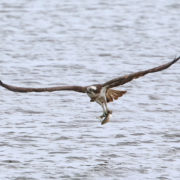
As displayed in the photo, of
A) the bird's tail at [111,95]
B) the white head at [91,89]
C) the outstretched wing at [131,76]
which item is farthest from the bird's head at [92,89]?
the bird's tail at [111,95]

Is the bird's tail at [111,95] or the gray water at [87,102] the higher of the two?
the bird's tail at [111,95]

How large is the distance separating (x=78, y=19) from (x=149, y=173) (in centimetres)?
2166

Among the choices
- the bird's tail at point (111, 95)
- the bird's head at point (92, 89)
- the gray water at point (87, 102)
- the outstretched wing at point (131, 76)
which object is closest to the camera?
the outstretched wing at point (131, 76)

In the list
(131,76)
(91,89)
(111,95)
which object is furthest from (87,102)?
(131,76)

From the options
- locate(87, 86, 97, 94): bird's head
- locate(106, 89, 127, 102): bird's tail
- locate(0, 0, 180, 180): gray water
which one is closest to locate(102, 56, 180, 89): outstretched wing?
locate(87, 86, 97, 94): bird's head

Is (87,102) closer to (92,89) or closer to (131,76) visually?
(92,89)

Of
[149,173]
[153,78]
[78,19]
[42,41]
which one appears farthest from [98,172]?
[78,19]

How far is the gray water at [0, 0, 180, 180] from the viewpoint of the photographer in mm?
14359

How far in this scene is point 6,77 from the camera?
2227 centimetres

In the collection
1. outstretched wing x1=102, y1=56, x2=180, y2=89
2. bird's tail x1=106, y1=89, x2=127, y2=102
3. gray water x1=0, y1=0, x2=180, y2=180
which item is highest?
outstretched wing x1=102, y1=56, x2=180, y2=89

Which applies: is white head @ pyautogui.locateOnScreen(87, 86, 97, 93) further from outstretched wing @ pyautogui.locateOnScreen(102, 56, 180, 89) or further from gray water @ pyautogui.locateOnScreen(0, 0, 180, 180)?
gray water @ pyautogui.locateOnScreen(0, 0, 180, 180)

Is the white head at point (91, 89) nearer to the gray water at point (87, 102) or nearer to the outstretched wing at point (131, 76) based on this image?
the outstretched wing at point (131, 76)

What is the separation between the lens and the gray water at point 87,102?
14.4 meters

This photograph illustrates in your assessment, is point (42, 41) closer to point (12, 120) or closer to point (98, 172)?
point (12, 120)
